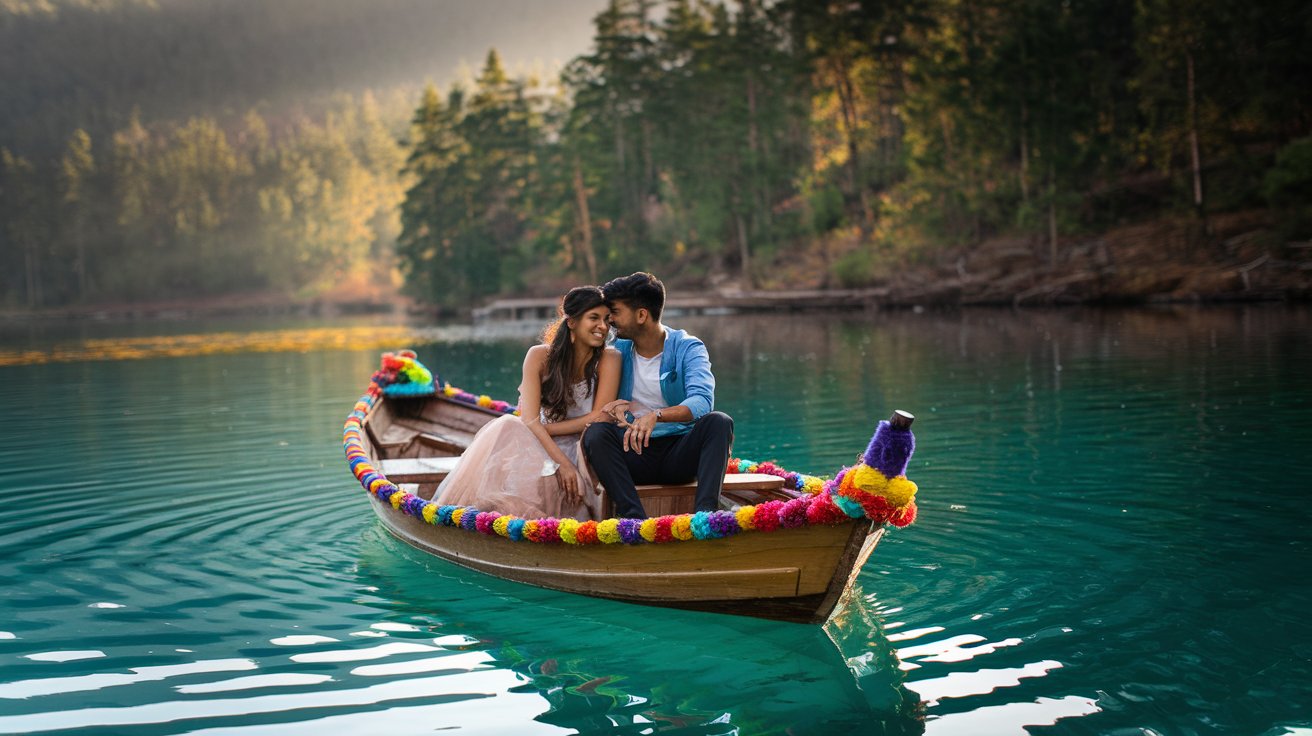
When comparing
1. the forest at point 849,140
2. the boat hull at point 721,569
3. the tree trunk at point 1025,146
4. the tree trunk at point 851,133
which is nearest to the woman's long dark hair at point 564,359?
the boat hull at point 721,569

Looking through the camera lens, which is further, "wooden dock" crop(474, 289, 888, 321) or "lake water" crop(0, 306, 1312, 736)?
"wooden dock" crop(474, 289, 888, 321)

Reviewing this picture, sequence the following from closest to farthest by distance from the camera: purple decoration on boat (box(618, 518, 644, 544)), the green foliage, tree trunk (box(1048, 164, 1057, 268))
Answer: purple decoration on boat (box(618, 518, 644, 544))
the green foliage
tree trunk (box(1048, 164, 1057, 268))

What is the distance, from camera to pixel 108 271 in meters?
90.4

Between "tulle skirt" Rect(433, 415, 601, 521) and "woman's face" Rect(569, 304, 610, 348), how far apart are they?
30.2 inches

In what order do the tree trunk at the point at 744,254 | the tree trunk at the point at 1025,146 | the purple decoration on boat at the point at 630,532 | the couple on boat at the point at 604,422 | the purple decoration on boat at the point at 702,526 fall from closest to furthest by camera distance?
1. the purple decoration on boat at the point at 702,526
2. the purple decoration on boat at the point at 630,532
3. the couple on boat at the point at 604,422
4. the tree trunk at the point at 1025,146
5. the tree trunk at the point at 744,254

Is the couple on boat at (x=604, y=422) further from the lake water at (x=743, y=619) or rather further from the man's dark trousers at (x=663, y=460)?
the lake water at (x=743, y=619)

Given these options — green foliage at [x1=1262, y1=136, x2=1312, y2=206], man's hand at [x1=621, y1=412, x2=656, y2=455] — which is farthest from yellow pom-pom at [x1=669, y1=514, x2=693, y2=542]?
green foliage at [x1=1262, y1=136, x2=1312, y2=206]

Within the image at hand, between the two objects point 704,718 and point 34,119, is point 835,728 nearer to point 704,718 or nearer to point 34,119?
point 704,718

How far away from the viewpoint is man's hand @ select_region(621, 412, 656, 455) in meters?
6.00

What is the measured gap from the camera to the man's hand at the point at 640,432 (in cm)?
600

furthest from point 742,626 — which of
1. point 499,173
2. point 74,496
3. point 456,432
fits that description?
point 499,173

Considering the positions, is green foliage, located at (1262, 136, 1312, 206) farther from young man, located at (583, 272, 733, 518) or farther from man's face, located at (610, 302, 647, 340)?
man's face, located at (610, 302, 647, 340)

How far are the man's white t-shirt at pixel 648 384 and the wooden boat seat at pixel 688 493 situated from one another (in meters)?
0.51

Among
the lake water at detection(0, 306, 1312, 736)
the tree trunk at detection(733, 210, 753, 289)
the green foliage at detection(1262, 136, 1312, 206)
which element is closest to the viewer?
the lake water at detection(0, 306, 1312, 736)
